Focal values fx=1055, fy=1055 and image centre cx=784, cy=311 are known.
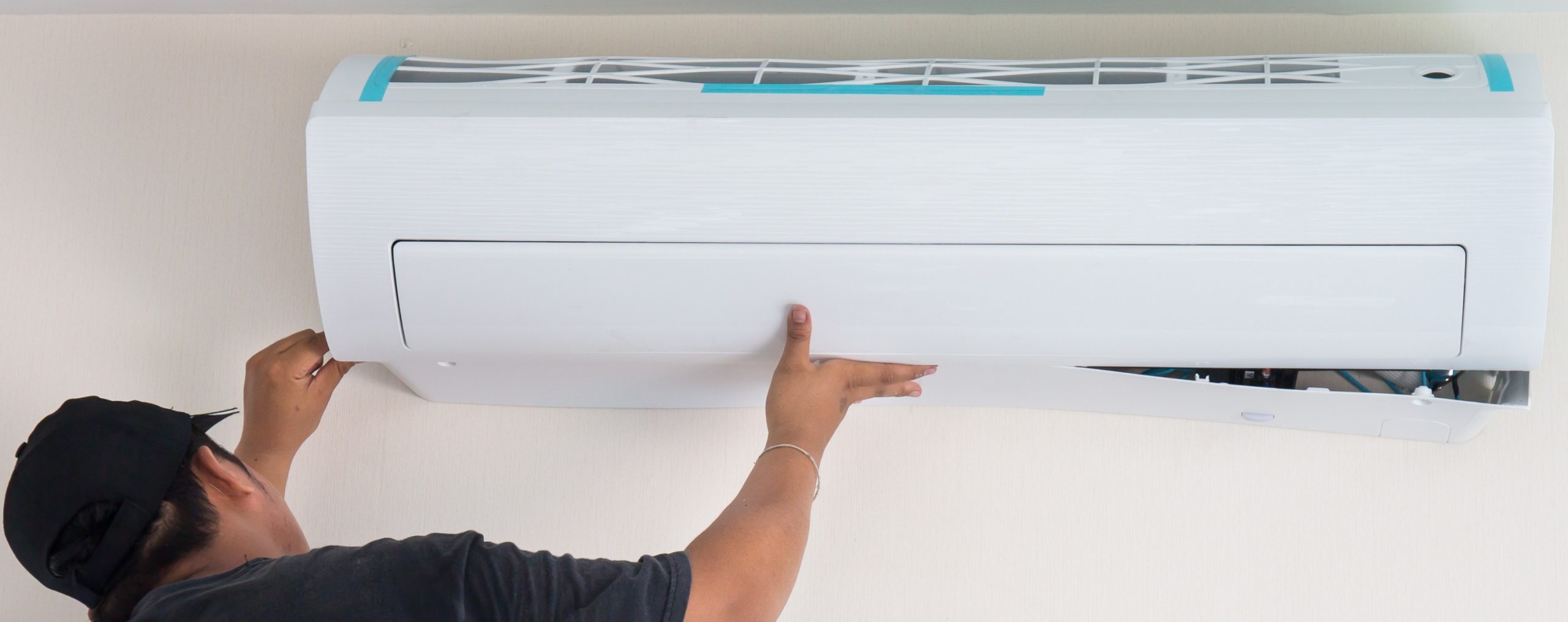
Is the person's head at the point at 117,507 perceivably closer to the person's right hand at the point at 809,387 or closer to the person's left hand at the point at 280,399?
the person's left hand at the point at 280,399

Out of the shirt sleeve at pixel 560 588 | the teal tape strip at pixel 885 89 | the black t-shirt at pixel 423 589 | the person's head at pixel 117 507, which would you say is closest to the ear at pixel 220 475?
the person's head at pixel 117 507

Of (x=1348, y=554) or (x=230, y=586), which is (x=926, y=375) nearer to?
(x=1348, y=554)

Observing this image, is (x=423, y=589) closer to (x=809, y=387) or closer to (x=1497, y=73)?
(x=809, y=387)

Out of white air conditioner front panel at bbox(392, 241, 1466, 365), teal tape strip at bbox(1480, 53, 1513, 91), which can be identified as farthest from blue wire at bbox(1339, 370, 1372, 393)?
teal tape strip at bbox(1480, 53, 1513, 91)

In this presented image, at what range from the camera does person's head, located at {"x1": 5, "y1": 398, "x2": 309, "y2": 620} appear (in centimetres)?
84

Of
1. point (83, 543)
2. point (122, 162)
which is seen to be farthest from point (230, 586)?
point (122, 162)

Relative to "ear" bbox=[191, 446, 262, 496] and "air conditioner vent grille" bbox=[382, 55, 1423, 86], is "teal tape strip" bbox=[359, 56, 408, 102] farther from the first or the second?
"ear" bbox=[191, 446, 262, 496]

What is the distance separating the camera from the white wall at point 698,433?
3.90 ft

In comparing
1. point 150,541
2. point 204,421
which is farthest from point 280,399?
point 150,541

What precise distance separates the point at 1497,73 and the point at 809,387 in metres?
0.68

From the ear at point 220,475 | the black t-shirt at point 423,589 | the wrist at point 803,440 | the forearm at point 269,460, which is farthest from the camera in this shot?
the forearm at point 269,460

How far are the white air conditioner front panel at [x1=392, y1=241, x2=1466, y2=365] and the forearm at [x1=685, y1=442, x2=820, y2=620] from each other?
13cm

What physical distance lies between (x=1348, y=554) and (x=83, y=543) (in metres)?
1.25

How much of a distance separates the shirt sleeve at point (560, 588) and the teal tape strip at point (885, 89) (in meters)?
0.45
